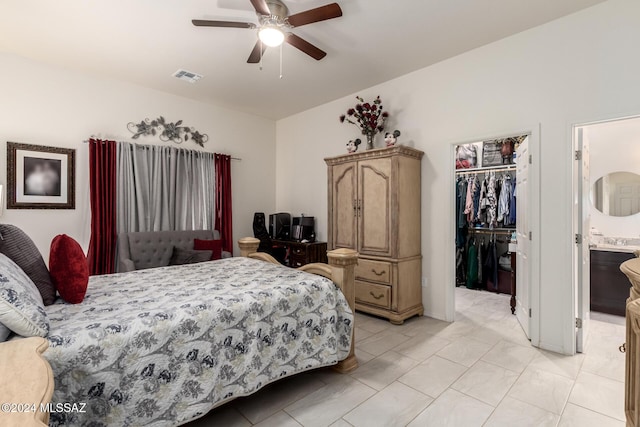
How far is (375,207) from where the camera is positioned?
138 inches

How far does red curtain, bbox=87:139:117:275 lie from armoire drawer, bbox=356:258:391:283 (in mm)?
2953

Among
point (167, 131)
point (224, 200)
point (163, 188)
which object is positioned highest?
point (167, 131)

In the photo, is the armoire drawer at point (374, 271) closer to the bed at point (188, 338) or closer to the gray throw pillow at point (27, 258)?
the bed at point (188, 338)

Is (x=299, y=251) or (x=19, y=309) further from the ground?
(x=19, y=309)

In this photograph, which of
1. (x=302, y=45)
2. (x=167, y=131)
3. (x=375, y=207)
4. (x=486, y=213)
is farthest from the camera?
(x=486, y=213)

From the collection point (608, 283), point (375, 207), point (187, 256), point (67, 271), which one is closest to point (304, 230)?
point (375, 207)

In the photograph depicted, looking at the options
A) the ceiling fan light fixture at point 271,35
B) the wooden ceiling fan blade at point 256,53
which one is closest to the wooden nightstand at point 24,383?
the ceiling fan light fixture at point 271,35

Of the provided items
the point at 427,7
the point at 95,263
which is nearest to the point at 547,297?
the point at 427,7

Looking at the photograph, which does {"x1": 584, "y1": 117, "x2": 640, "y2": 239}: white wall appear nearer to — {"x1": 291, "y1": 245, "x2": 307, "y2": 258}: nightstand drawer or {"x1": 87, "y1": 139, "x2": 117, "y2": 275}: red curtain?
{"x1": 291, "y1": 245, "x2": 307, "y2": 258}: nightstand drawer

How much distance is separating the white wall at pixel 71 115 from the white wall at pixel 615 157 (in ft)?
16.7

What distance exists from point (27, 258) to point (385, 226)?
290 centimetres

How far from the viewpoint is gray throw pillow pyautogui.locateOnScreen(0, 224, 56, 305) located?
163cm

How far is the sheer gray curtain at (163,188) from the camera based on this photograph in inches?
150

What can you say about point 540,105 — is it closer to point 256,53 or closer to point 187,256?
point 256,53
